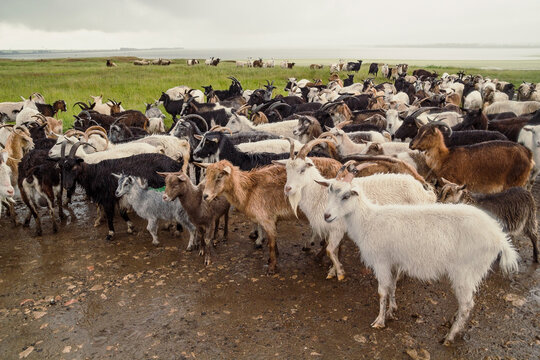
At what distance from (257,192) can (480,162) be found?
4027 mm

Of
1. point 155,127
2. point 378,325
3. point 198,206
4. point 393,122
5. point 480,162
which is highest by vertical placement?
point 393,122

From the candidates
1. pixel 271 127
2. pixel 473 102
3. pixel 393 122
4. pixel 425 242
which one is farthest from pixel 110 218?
pixel 473 102

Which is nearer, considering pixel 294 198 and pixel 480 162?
pixel 294 198

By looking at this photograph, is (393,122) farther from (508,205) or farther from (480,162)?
(508,205)

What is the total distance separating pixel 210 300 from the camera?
480 cm

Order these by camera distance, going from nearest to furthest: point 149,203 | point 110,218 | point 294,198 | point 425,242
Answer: point 425,242, point 294,198, point 149,203, point 110,218

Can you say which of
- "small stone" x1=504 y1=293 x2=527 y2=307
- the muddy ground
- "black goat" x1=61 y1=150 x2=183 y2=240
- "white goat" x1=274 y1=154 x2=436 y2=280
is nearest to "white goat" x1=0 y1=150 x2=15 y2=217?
"black goat" x1=61 y1=150 x2=183 y2=240

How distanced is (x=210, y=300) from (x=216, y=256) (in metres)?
1.19

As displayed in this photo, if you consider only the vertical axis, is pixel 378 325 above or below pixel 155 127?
below

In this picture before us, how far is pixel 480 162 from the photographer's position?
260 inches

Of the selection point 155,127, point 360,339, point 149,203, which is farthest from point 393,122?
point 155,127

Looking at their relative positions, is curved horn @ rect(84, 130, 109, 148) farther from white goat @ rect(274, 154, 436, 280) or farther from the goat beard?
the goat beard

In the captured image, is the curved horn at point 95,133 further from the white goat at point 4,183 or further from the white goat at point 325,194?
the white goat at point 325,194

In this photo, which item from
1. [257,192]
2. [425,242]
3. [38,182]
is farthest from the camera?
[38,182]
